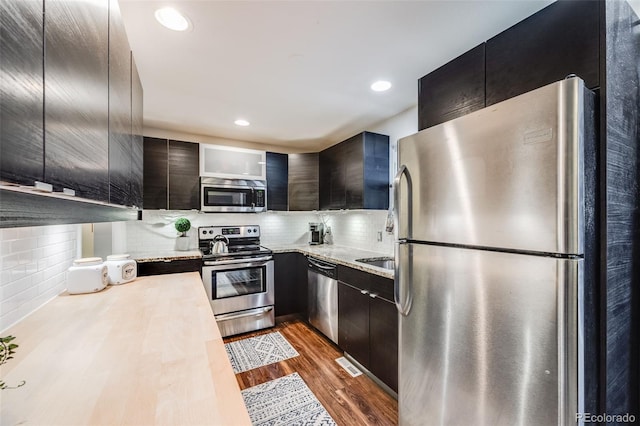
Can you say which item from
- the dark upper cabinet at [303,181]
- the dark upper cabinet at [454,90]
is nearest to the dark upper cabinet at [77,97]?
the dark upper cabinet at [454,90]

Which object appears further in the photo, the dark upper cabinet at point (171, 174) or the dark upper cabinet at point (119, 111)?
the dark upper cabinet at point (171, 174)

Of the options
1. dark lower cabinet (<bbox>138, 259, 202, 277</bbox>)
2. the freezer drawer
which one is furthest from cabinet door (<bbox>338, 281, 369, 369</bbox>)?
dark lower cabinet (<bbox>138, 259, 202, 277</bbox>)

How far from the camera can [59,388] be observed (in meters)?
0.76

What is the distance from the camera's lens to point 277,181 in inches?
142

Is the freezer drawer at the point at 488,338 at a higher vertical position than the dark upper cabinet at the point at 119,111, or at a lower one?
lower

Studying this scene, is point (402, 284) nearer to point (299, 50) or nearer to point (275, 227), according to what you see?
point (299, 50)

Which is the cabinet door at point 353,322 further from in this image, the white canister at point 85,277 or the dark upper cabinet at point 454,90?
the white canister at point 85,277

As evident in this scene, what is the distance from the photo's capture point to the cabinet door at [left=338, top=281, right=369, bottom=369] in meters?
2.24

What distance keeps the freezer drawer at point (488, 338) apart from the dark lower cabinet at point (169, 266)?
226 centimetres

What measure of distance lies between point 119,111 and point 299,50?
108 cm

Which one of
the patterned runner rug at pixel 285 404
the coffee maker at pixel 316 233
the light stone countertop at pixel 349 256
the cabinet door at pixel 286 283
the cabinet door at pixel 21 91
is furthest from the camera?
the coffee maker at pixel 316 233

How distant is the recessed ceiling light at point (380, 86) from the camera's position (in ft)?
6.80

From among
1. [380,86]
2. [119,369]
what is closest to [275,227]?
[380,86]

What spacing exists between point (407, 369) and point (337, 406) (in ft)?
2.48
